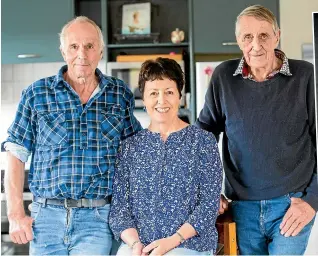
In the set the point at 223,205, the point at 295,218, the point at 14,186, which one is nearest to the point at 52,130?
the point at 14,186

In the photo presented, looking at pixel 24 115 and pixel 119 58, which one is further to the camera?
pixel 119 58

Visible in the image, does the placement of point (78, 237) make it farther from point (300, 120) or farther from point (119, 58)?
point (119, 58)

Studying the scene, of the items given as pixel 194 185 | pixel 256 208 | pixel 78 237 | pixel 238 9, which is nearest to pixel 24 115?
pixel 78 237

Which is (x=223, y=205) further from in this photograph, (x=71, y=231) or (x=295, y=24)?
(x=295, y=24)

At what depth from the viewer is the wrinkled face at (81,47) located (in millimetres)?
929

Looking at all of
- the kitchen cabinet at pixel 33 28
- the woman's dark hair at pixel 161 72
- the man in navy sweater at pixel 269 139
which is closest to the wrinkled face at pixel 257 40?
the man in navy sweater at pixel 269 139

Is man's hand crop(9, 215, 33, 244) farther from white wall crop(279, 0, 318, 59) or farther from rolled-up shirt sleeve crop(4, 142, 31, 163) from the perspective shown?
white wall crop(279, 0, 318, 59)

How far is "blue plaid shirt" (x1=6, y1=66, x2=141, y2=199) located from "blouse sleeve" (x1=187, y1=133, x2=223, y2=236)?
7.1 inches

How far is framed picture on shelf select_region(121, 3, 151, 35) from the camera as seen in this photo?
87.7 inches

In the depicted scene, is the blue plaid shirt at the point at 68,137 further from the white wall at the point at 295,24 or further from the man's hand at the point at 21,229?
the white wall at the point at 295,24

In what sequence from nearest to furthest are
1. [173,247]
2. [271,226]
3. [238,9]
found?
[173,247] < [271,226] < [238,9]

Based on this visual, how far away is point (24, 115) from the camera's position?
95 centimetres

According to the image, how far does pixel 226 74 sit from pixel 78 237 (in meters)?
0.48

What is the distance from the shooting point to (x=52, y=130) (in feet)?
3.06
